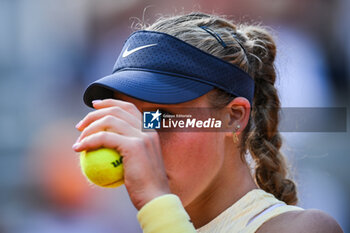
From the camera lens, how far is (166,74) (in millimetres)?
1446

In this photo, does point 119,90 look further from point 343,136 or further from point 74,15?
point 74,15

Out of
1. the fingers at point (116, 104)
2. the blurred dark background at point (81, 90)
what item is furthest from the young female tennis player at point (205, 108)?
the blurred dark background at point (81, 90)

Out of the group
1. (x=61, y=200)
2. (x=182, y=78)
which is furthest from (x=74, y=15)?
(x=182, y=78)

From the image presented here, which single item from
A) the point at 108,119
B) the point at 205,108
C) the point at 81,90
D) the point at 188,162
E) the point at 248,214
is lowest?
the point at 81,90

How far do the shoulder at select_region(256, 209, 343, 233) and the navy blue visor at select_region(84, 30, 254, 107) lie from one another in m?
0.45

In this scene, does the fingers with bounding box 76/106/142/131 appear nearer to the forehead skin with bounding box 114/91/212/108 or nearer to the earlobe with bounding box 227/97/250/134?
the forehead skin with bounding box 114/91/212/108

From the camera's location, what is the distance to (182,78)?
1.44m

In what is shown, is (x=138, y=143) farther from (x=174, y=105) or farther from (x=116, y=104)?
(x=174, y=105)

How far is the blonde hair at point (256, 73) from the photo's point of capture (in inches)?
62.0

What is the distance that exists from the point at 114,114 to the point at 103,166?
0.13 metres

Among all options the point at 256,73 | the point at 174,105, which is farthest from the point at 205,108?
the point at 256,73

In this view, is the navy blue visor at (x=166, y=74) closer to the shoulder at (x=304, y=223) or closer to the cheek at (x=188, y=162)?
the cheek at (x=188, y=162)

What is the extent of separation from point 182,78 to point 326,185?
3.04 metres

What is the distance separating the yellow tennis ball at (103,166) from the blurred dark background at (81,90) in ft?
9.71
